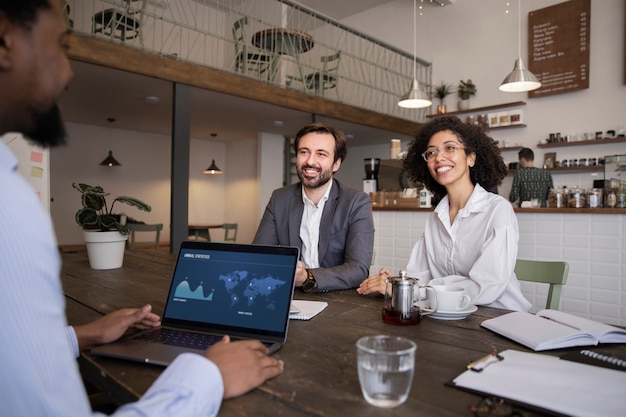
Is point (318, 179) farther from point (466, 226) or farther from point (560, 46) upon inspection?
point (560, 46)

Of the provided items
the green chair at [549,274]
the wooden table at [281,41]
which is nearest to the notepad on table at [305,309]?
the green chair at [549,274]

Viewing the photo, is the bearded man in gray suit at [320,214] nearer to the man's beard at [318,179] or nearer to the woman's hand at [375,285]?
the man's beard at [318,179]

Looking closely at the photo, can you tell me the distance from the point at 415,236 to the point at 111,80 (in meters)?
4.11

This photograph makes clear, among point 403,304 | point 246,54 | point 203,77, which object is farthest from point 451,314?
point 246,54

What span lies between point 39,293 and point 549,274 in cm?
174

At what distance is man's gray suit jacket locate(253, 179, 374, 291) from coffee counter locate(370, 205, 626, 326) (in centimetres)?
195

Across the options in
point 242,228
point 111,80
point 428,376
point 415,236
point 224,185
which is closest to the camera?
point 428,376

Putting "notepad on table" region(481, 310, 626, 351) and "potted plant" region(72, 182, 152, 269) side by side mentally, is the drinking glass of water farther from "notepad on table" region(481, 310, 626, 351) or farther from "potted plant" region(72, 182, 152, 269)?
"potted plant" region(72, 182, 152, 269)

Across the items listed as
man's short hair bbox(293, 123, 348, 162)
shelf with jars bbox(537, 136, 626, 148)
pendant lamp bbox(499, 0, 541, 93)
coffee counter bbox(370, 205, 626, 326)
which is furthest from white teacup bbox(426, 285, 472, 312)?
shelf with jars bbox(537, 136, 626, 148)

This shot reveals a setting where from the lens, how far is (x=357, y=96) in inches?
374

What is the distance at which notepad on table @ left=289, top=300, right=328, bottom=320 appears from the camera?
1.16m

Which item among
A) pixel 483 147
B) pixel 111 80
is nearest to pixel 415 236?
pixel 483 147

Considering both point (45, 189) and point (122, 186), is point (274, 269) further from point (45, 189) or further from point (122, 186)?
point (122, 186)

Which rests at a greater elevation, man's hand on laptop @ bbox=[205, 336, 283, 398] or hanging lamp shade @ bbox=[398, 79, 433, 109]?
hanging lamp shade @ bbox=[398, 79, 433, 109]
